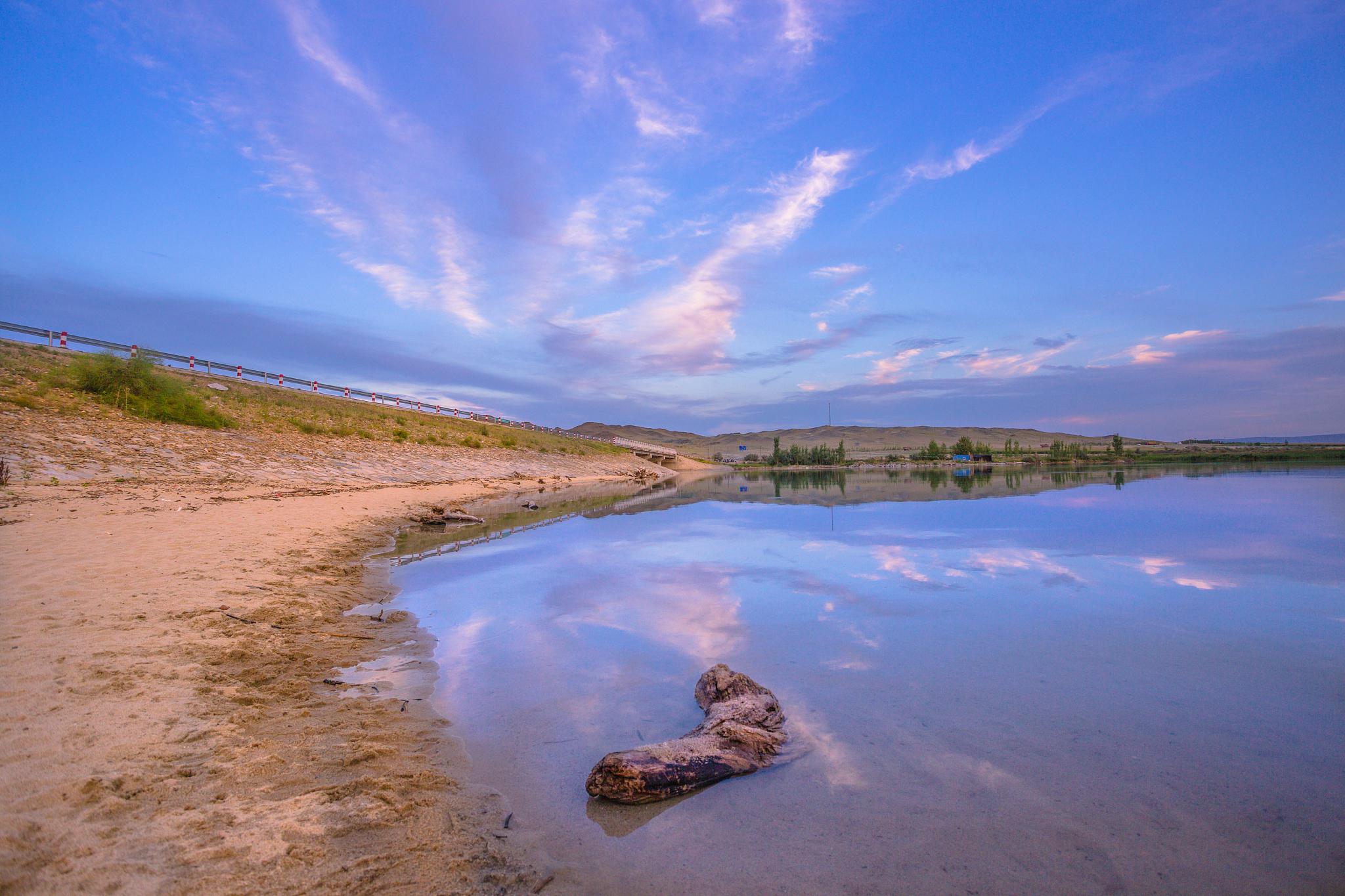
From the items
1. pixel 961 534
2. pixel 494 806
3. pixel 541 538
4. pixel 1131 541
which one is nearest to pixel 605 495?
pixel 541 538

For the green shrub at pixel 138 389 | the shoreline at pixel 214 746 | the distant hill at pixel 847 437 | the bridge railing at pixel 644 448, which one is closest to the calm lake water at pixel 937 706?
the shoreline at pixel 214 746

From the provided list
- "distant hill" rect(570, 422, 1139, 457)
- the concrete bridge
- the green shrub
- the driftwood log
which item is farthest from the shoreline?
"distant hill" rect(570, 422, 1139, 457)

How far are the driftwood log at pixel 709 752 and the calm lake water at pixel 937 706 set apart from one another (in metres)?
0.09

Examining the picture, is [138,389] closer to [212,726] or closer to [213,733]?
[212,726]

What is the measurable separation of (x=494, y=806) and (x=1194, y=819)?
353 cm

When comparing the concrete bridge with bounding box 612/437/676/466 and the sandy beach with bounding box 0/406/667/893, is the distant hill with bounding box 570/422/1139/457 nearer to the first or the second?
the concrete bridge with bounding box 612/437/676/466

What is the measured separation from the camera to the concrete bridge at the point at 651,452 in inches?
2938

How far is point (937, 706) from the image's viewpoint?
4.50 m

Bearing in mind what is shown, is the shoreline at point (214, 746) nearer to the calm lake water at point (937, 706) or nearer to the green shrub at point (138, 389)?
the calm lake water at point (937, 706)

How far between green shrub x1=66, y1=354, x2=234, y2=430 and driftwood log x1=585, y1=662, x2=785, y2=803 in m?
27.0

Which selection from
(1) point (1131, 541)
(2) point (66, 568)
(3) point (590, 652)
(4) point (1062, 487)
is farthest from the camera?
(4) point (1062, 487)

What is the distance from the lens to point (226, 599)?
6.22 meters

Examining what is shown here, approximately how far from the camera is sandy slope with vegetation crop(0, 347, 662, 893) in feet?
8.38

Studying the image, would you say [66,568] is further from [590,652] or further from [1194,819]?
[1194,819]
